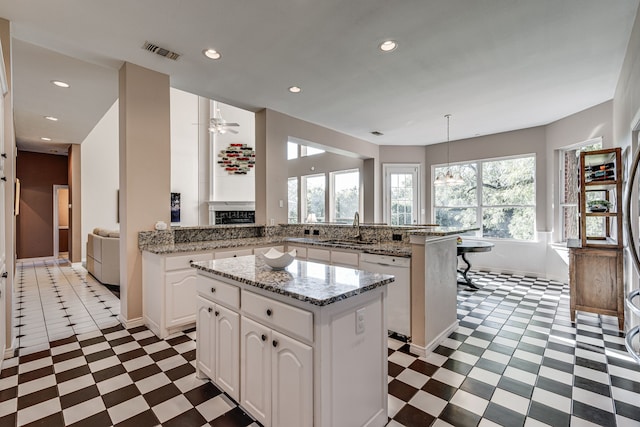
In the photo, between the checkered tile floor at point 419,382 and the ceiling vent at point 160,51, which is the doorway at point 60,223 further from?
the ceiling vent at point 160,51

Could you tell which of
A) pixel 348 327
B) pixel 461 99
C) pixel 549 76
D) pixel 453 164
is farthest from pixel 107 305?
pixel 453 164

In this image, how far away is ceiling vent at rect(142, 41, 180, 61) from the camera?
9.11 ft

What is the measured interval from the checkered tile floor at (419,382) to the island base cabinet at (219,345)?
0.15 meters

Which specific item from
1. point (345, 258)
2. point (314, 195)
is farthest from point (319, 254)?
point (314, 195)

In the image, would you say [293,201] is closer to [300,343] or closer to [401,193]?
[401,193]

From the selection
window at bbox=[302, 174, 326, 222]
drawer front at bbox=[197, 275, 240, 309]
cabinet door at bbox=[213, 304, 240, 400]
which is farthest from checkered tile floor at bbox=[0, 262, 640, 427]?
window at bbox=[302, 174, 326, 222]

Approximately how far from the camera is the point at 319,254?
3.53m

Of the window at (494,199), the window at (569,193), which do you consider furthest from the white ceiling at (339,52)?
the window at (494,199)

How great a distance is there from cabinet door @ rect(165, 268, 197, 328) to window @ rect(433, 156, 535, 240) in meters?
5.61

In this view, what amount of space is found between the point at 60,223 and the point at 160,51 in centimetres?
846

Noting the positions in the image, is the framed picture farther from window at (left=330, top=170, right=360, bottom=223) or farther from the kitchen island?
the kitchen island

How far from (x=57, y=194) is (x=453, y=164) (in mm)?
10128

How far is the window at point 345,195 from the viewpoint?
24.5 ft

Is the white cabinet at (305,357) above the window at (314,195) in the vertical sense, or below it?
below
